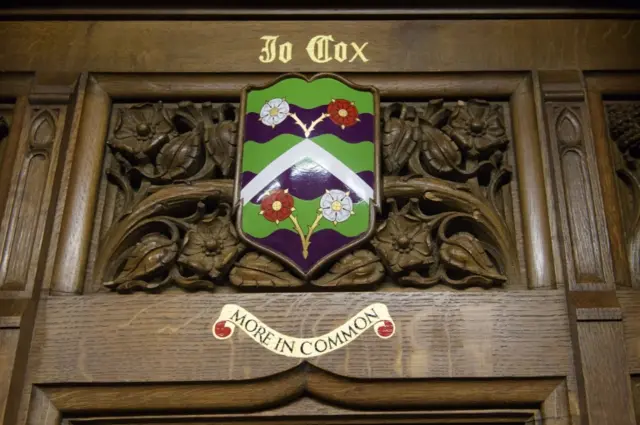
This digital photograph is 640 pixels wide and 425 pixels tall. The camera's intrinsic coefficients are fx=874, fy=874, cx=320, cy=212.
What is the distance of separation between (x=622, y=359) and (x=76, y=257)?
1.27 meters

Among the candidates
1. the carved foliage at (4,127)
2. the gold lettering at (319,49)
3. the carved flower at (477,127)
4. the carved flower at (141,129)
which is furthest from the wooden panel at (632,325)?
the carved foliage at (4,127)

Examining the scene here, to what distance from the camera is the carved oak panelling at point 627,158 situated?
85.3 inches

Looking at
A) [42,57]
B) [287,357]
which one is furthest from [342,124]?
[42,57]

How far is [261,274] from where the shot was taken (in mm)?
2049

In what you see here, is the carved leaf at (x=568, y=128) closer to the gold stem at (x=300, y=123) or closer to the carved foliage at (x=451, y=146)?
the carved foliage at (x=451, y=146)

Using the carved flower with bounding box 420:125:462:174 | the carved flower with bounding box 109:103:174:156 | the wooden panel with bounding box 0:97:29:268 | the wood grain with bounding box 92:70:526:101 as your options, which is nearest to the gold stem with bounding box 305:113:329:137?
the wood grain with bounding box 92:70:526:101

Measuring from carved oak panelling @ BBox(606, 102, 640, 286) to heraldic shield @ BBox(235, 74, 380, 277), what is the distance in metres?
0.63

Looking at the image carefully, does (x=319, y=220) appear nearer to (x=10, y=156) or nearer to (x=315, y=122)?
(x=315, y=122)

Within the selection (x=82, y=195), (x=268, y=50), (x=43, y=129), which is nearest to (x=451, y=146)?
(x=268, y=50)

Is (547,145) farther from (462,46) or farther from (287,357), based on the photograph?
(287,357)

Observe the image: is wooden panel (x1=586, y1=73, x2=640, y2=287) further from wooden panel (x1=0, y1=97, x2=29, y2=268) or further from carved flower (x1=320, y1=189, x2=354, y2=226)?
wooden panel (x1=0, y1=97, x2=29, y2=268)

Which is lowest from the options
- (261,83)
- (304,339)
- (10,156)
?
(304,339)

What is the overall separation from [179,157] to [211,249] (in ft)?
0.94

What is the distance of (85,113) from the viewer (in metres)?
2.27
